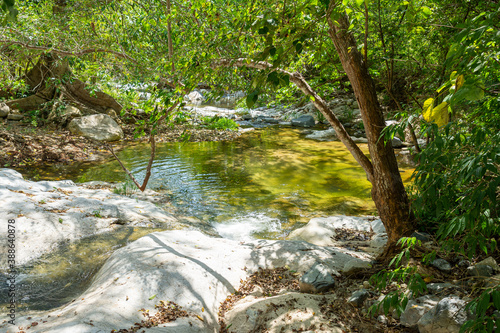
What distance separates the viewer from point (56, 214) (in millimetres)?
4383

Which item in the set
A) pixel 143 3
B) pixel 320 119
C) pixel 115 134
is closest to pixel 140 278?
pixel 143 3

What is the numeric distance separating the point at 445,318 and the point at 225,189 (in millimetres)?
6149

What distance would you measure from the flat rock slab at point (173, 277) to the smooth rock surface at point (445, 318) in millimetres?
1389

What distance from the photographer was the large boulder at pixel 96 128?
11.6 meters

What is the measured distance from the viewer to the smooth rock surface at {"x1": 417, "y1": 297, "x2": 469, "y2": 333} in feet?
7.20

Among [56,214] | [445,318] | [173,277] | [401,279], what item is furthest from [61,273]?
[445,318]

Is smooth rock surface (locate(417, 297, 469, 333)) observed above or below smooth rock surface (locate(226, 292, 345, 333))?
above

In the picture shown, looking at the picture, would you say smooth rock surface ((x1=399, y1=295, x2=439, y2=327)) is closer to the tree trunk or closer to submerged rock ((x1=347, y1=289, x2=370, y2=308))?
submerged rock ((x1=347, y1=289, x2=370, y2=308))

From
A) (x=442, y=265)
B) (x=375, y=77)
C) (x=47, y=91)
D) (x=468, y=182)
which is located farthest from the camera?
(x=47, y=91)

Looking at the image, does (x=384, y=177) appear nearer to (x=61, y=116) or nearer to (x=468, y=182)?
(x=468, y=182)

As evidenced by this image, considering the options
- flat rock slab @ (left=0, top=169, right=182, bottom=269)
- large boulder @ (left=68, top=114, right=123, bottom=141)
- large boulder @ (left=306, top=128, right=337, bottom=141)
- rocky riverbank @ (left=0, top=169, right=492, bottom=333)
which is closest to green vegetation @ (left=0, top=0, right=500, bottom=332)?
rocky riverbank @ (left=0, top=169, right=492, bottom=333)

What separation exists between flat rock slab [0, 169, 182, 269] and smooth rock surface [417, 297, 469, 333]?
12.9 feet

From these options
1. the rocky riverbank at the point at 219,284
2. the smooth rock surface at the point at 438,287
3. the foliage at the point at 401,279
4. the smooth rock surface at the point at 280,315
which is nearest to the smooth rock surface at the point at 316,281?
the rocky riverbank at the point at 219,284

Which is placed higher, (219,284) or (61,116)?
(61,116)
